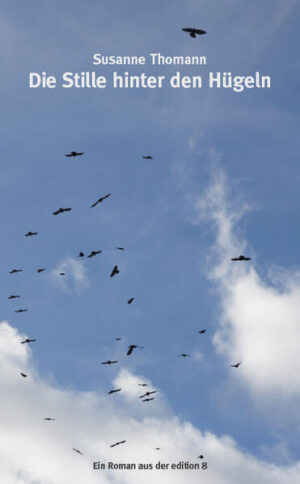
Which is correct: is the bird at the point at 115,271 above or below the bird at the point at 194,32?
below

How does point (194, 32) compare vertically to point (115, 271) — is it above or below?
Result: above

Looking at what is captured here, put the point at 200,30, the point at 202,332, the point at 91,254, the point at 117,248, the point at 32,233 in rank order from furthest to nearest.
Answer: the point at 202,332 < the point at 32,233 < the point at 91,254 < the point at 117,248 < the point at 200,30

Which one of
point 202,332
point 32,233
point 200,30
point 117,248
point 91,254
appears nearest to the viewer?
point 200,30

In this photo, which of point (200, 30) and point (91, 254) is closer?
point (200, 30)

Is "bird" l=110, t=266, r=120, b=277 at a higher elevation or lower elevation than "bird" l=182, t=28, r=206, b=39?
lower

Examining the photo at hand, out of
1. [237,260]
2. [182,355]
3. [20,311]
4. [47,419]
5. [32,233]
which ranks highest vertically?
[32,233]

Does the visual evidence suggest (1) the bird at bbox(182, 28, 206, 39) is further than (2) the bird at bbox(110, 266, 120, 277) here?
No

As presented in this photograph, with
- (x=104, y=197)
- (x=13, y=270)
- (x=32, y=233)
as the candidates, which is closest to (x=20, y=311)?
(x=13, y=270)

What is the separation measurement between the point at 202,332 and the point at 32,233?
27.9 meters

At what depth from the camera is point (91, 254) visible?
7225 centimetres

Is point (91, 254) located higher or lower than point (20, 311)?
higher

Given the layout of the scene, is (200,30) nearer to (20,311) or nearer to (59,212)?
(59,212)

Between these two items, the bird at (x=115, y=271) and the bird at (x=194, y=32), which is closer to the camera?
the bird at (x=194, y=32)

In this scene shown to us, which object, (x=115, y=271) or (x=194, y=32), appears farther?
(x=115, y=271)
